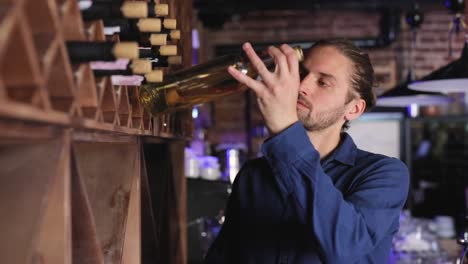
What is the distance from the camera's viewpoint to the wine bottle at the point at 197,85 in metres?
1.20

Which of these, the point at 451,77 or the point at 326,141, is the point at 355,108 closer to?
the point at 326,141

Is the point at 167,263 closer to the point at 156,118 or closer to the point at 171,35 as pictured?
the point at 156,118

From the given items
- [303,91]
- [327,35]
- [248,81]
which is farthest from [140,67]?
[327,35]

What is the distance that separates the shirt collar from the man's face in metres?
0.09

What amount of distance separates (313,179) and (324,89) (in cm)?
32

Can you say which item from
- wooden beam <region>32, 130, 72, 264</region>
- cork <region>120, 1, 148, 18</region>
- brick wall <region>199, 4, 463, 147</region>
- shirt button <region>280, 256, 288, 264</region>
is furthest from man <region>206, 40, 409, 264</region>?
brick wall <region>199, 4, 463, 147</region>

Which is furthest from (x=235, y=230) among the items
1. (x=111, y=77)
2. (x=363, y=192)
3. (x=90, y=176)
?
(x=111, y=77)

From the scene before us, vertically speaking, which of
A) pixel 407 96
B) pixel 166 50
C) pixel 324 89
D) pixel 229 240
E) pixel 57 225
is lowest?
pixel 229 240

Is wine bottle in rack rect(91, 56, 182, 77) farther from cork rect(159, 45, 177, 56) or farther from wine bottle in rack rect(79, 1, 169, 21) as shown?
cork rect(159, 45, 177, 56)

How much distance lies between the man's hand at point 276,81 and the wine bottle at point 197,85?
0.42 ft

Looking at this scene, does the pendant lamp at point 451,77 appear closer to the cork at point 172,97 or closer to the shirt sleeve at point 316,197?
the shirt sleeve at point 316,197

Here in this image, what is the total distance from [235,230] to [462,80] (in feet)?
4.29

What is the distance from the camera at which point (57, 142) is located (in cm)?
78

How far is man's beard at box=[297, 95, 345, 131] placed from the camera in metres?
1.38
